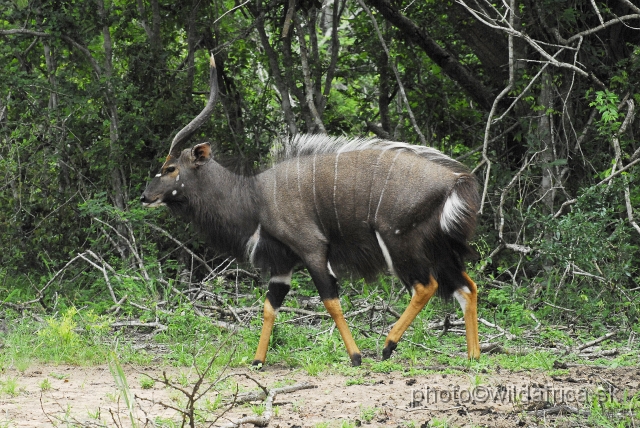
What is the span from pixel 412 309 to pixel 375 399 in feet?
4.28

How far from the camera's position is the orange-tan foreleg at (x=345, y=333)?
19.4 feet

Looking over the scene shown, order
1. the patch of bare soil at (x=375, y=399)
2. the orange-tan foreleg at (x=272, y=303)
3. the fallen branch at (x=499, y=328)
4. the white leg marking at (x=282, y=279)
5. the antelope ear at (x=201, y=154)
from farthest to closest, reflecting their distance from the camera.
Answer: the antelope ear at (x=201, y=154), the fallen branch at (x=499, y=328), the white leg marking at (x=282, y=279), the orange-tan foreleg at (x=272, y=303), the patch of bare soil at (x=375, y=399)

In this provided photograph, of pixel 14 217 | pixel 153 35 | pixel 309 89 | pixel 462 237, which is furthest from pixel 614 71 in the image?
pixel 14 217

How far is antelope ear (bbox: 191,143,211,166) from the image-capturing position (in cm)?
659

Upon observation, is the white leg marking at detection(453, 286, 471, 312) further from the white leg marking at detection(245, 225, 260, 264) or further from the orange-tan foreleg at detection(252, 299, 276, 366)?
the white leg marking at detection(245, 225, 260, 264)

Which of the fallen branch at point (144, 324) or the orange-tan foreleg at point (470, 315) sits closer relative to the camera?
the orange-tan foreleg at point (470, 315)

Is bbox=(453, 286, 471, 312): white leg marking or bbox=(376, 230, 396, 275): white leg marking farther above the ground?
bbox=(376, 230, 396, 275): white leg marking

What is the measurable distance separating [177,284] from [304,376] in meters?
3.75

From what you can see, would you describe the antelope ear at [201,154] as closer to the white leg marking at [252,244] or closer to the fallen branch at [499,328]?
the white leg marking at [252,244]

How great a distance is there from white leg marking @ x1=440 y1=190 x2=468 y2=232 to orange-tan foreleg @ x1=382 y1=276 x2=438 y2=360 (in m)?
0.42

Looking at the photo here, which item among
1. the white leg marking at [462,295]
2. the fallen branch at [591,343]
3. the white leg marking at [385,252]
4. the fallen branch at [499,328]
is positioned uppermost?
the white leg marking at [385,252]

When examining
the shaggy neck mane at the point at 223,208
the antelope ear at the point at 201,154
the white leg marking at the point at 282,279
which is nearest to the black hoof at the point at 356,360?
the white leg marking at the point at 282,279

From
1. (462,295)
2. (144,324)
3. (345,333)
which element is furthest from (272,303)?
(462,295)

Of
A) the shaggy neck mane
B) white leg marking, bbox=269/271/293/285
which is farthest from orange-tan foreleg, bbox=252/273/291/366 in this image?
the shaggy neck mane
